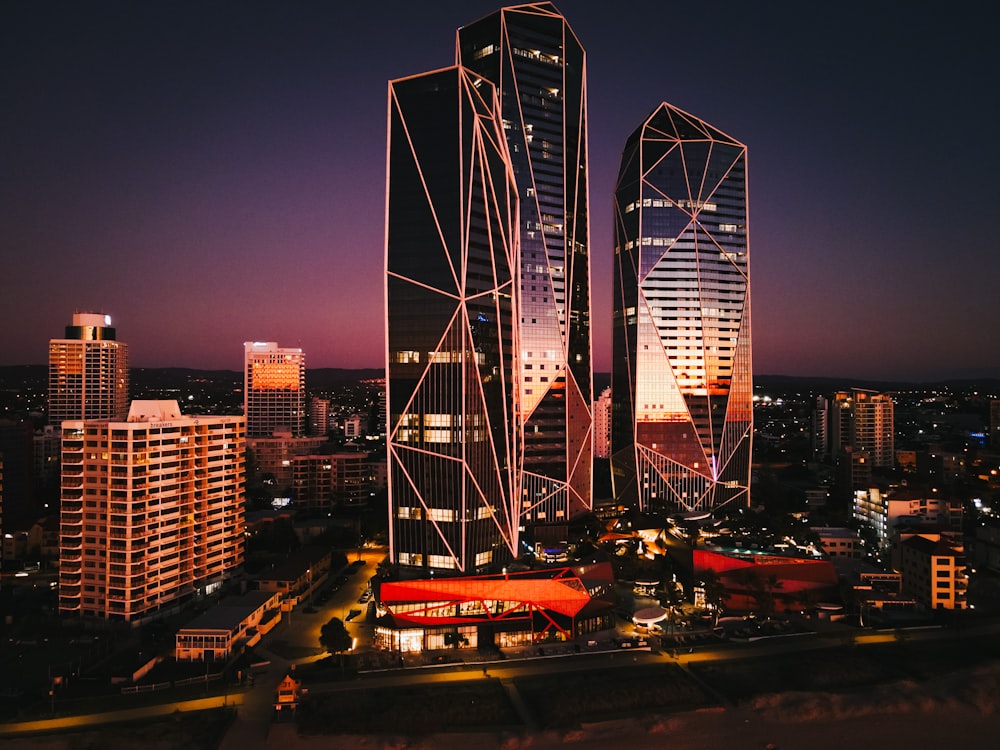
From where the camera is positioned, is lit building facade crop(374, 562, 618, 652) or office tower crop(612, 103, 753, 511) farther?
office tower crop(612, 103, 753, 511)

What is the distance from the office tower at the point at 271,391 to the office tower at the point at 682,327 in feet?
299

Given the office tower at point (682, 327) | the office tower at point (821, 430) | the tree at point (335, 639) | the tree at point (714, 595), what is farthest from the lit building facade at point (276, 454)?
the office tower at point (821, 430)

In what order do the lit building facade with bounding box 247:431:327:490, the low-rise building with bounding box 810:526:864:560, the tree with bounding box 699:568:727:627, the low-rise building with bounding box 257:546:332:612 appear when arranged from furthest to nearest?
the lit building facade with bounding box 247:431:327:490 < the low-rise building with bounding box 810:526:864:560 < the low-rise building with bounding box 257:546:332:612 < the tree with bounding box 699:568:727:627

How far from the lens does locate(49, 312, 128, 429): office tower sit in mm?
133375

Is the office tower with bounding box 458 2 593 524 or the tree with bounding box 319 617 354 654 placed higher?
the office tower with bounding box 458 2 593 524

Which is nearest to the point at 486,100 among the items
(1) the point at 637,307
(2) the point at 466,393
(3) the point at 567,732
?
(2) the point at 466,393

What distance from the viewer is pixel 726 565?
62.9 metres

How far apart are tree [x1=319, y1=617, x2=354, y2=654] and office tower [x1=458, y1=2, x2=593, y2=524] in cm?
4583

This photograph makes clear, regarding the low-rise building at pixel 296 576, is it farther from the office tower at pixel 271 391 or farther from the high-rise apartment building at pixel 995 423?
the high-rise apartment building at pixel 995 423

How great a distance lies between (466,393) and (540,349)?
3174cm

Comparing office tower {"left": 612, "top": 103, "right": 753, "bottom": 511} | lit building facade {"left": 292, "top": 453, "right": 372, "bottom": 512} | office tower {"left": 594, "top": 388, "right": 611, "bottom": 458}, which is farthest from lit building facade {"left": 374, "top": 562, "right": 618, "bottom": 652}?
office tower {"left": 594, "top": 388, "right": 611, "bottom": 458}

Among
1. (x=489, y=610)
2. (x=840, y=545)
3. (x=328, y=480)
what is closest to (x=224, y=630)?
(x=489, y=610)

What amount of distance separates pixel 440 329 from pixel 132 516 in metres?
29.4

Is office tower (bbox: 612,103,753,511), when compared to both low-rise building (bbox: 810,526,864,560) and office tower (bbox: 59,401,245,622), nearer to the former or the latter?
low-rise building (bbox: 810,526,864,560)
